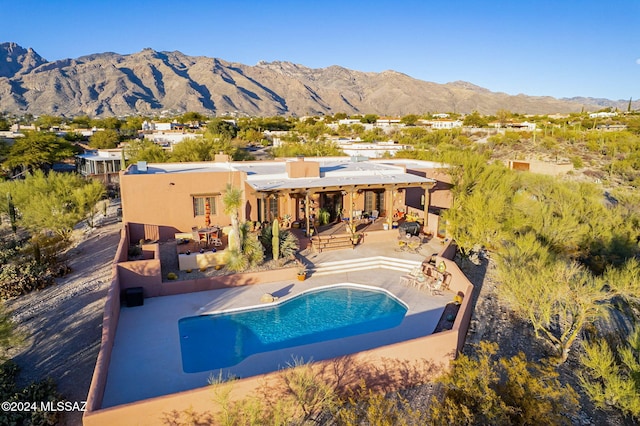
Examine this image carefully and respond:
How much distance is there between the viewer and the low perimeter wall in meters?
6.77

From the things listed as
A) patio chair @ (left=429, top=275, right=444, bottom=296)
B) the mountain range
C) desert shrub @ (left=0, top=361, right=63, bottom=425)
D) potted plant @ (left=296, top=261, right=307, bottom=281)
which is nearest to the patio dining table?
potted plant @ (left=296, top=261, right=307, bottom=281)

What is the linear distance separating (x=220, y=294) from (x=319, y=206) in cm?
797

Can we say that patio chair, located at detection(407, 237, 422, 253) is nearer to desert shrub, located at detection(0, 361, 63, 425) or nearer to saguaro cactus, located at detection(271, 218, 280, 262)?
saguaro cactus, located at detection(271, 218, 280, 262)

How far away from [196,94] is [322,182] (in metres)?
153

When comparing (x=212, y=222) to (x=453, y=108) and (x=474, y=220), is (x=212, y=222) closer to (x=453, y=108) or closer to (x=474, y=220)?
(x=474, y=220)

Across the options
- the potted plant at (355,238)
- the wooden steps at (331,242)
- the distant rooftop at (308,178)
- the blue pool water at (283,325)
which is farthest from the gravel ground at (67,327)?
the potted plant at (355,238)

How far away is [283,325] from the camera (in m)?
11.6

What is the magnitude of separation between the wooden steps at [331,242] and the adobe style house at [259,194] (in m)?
0.72

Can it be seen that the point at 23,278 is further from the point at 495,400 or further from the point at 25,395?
the point at 495,400

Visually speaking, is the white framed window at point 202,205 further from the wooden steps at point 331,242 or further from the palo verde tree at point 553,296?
the palo verde tree at point 553,296

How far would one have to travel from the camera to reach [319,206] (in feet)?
64.4

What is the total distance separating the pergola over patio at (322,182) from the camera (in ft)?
54.5

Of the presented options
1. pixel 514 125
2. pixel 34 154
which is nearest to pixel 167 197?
pixel 34 154

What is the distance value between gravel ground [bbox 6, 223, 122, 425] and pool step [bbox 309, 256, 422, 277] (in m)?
7.55
